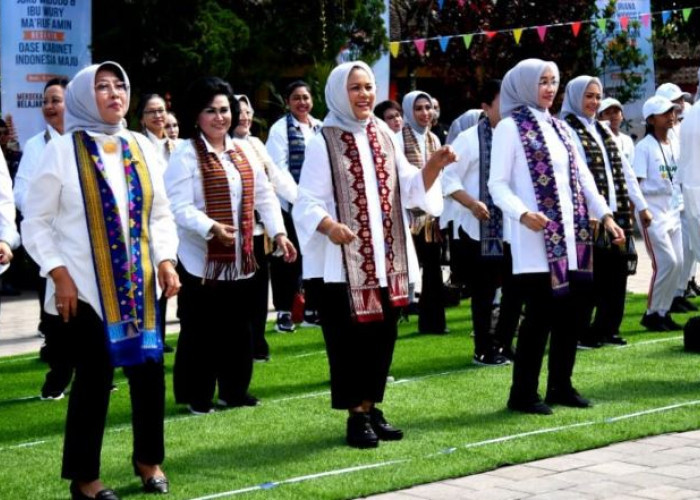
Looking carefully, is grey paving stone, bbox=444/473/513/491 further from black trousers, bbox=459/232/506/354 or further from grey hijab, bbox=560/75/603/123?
grey hijab, bbox=560/75/603/123

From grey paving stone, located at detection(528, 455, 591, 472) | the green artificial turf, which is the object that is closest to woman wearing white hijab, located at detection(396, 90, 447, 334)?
the green artificial turf

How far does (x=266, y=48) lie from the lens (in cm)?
2150

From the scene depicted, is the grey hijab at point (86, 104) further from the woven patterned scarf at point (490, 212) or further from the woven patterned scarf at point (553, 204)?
the woven patterned scarf at point (490, 212)

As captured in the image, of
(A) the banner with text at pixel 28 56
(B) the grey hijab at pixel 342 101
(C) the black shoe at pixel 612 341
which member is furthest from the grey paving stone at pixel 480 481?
(A) the banner with text at pixel 28 56

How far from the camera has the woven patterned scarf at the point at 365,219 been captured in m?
7.60

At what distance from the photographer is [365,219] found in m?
7.68

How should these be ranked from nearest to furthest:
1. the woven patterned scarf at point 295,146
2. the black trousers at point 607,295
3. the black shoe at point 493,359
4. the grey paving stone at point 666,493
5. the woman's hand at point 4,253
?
the grey paving stone at point 666,493 < the woman's hand at point 4,253 < the black shoe at point 493,359 < the black trousers at point 607,295 < the woven patterned scarf at point 295,146

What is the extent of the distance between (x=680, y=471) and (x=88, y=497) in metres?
2.65

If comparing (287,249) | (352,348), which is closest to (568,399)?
(352,348)

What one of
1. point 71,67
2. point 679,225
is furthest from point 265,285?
point 71,67

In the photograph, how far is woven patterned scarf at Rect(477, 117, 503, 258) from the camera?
10922 millimetres

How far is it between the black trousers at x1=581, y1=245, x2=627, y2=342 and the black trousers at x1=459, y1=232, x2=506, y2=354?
84cm

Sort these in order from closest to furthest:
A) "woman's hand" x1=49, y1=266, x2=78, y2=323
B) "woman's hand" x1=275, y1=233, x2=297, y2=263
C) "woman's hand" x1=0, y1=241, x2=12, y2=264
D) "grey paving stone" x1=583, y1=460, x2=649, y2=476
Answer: "woman's hand" x1=49, y1=266, x2=78, y2=323
"grey paving stone" x1=583, y1=460, x2=649, y2=476
"woman's hand" x1=0, y1=241, x2=12, y2=264
"woman's hand" x1=275, y1=233, x2=297, y2=263

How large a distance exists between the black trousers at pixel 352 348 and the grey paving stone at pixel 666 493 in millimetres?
1781
